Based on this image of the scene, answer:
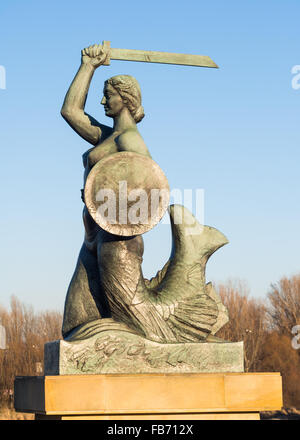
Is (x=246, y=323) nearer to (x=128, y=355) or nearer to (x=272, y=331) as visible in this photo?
(x=272, y=331)

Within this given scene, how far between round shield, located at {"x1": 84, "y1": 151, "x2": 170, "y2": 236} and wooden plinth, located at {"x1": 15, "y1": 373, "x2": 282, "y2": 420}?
4.16 feet

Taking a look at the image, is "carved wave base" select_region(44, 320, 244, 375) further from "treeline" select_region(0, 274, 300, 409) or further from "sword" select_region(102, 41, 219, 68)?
"treeline" select_region(0, 274, 300, 409)

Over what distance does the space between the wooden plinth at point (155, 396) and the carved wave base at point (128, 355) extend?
179mm

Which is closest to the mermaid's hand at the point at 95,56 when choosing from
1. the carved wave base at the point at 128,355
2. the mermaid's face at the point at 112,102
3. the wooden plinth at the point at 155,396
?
the mermaid's face at the point at 112,102

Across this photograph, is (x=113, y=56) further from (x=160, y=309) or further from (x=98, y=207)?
(x=160, y=309)

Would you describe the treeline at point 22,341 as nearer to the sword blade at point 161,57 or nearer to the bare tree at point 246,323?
the bare tree at point 246,323

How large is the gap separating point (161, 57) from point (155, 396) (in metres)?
3.16

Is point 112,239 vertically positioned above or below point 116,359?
above

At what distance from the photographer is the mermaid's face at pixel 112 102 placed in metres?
7.06

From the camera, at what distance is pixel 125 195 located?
20.9 ft

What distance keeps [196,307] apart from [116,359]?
0.97 meters

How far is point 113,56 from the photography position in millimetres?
7074
